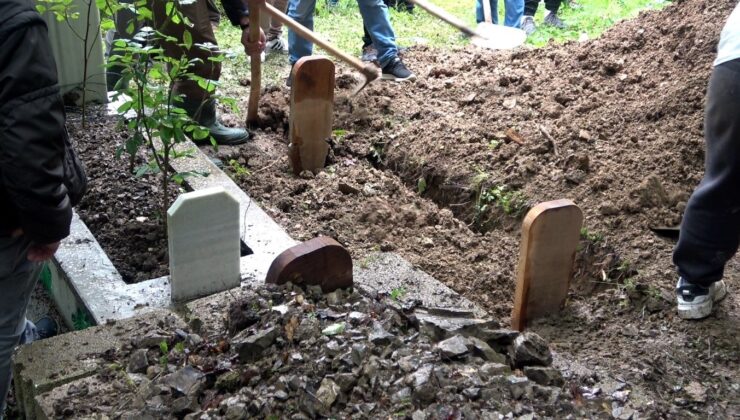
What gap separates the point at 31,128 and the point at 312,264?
3.76 ft

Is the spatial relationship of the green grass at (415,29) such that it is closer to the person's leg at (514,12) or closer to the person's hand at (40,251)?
the person's leg at (514,12)

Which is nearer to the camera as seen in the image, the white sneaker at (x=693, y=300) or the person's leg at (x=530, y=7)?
the white sneaker at (x=693, y=300)

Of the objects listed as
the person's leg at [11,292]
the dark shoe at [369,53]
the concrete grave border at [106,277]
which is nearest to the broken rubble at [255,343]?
the concrete grave border at [106,277]

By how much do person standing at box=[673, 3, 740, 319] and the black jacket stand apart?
264 centimetres

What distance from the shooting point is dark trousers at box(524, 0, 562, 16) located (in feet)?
29.4

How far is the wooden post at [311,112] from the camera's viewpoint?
482cm

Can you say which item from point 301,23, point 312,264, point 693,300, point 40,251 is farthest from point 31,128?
point 301,23

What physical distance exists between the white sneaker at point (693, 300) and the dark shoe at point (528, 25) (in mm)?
5508

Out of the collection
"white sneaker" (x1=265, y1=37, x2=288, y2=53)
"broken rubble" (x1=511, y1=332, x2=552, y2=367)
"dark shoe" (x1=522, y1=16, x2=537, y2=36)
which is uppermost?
"dark shoe" (x1=522, y1=16, x2=537, y2=36)

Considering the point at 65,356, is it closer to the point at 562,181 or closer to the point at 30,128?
the point at 30,128

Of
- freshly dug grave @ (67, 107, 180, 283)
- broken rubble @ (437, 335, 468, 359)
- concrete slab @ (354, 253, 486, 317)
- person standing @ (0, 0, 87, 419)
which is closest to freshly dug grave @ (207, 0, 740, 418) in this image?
concrete slab @ (354, 253, 486, 317)

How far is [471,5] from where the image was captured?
406 inches

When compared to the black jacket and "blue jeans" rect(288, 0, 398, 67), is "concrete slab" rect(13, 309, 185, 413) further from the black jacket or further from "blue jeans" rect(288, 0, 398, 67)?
"blue jeans" rect(288, 0, 398, 67)

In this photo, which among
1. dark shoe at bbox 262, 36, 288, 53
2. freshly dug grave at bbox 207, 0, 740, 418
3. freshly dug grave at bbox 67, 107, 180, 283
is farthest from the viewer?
dark shoe at bbox 262, 36, 288, 53
